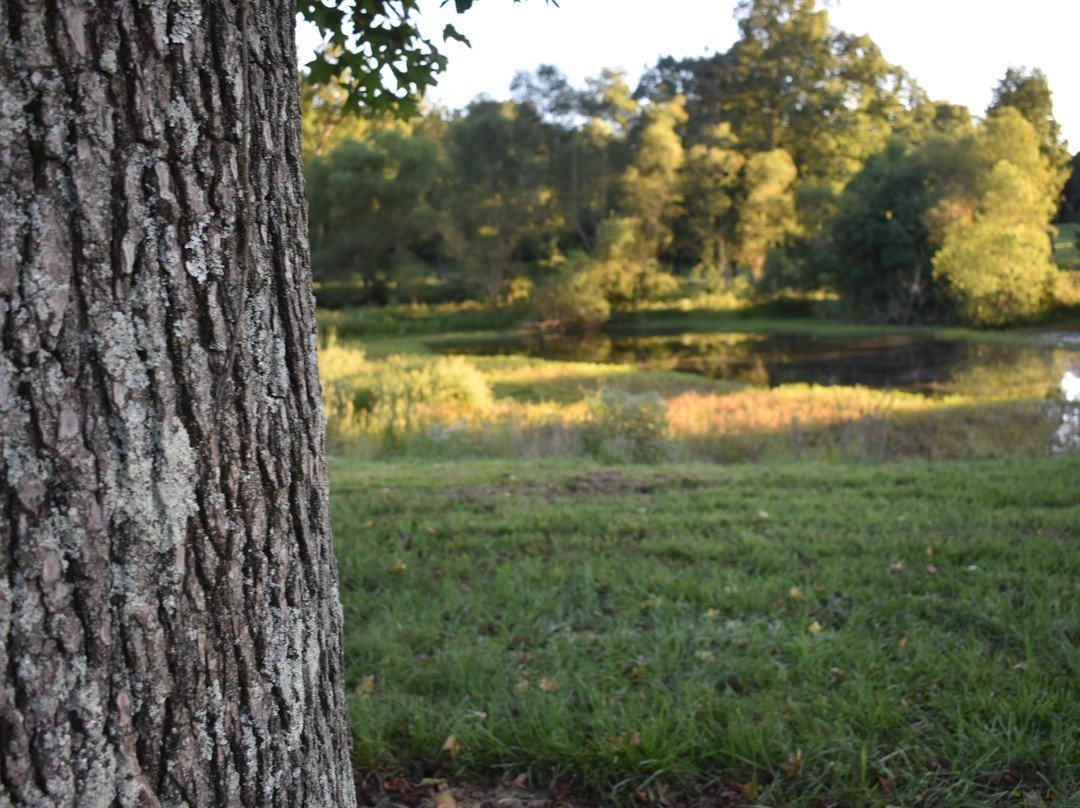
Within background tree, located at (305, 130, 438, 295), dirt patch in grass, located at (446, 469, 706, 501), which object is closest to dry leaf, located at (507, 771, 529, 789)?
dirt patch in grass, located at (446, 469, 706, 501)

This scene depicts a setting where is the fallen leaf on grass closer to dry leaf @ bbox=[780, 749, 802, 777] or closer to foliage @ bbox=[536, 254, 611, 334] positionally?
dry leaf @ bbox=[780, 749, 802, 777]

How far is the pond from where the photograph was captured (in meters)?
18.6

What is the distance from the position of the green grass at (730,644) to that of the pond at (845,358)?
13.1 metres

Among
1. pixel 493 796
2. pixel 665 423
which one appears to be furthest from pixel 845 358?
pixel 493 796

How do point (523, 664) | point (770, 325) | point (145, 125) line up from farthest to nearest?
1. point (770, 325)
2. point (523, 664)
3. point (145, 125)

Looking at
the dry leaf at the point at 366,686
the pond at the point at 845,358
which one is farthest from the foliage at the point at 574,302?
the dry leaf at the point at 366,686

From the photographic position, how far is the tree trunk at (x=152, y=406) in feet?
3.73

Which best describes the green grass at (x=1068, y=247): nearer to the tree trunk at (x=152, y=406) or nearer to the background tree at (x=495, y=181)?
the background tree at (x=495, y=181)

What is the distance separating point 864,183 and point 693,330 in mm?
9254

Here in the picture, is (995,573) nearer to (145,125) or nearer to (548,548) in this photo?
(548,548)

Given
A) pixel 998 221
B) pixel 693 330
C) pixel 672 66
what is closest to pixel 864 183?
pixel 998 221

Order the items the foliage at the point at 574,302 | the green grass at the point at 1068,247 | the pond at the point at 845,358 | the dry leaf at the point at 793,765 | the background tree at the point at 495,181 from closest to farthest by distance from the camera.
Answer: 1. the dry leaf at the point at 793,765
2. the pond at the point at 845,358
3. the green grass at the point at 1068,247
4. the foliage at the point at 574,302
5. the background tree at the point at 495,181

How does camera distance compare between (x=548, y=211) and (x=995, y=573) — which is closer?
(x=995, y=573)

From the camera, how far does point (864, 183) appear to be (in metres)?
33.9
